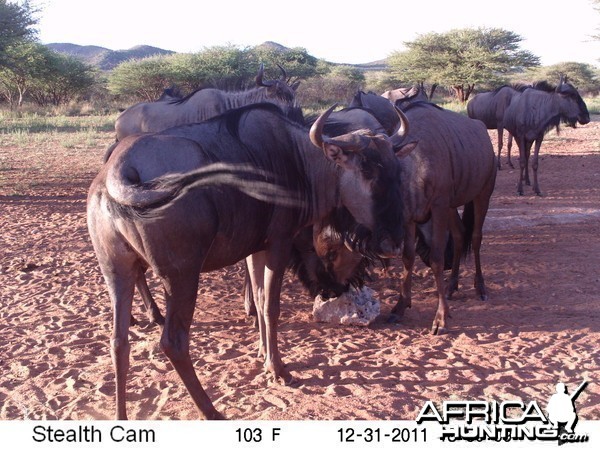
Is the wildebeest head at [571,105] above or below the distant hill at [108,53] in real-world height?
below

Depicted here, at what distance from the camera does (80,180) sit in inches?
480

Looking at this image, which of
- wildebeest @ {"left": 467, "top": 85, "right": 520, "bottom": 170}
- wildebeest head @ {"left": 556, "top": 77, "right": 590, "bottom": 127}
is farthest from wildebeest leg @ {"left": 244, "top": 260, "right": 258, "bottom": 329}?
wildebeest @ {"left": 467, "top": 85, "right": 520, "bottom": 170}

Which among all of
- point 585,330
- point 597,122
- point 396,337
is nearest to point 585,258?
point 585,330

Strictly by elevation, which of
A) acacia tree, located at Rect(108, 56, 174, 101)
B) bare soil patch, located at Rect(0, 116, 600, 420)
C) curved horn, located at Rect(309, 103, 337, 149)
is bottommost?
bare soil patch, located at Rect(0, 116, 600, 420)

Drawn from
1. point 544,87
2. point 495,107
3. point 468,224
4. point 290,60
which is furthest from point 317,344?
point 290,60

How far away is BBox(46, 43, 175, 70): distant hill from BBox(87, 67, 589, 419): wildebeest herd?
295 ft

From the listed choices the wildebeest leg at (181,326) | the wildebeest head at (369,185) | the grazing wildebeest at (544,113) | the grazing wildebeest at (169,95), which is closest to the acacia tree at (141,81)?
the grazing wildebeest at (544,113)

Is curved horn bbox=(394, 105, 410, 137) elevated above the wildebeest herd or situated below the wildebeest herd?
above

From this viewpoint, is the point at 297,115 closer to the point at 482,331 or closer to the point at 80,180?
the point at 482,331

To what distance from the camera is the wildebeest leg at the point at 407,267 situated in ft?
16.4

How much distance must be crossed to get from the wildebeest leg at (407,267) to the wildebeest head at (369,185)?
1.39 m

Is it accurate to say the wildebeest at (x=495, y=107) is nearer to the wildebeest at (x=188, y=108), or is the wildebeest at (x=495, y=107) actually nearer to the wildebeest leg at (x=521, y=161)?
the wildebeest leg at (x=521, y=161)

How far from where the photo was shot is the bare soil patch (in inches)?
142

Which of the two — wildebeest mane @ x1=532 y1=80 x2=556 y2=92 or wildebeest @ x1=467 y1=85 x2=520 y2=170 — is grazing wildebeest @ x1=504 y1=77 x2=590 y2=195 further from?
wildebeest @ x1=467 y1=85 x2=520 y2=170
